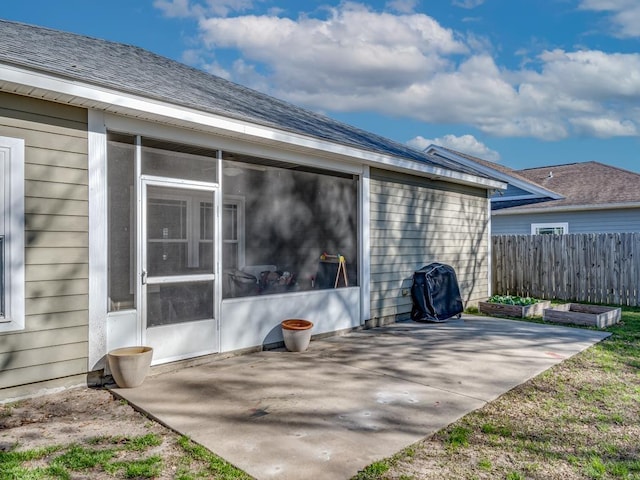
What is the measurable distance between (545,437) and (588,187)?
14.2m

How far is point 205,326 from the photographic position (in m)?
4.68

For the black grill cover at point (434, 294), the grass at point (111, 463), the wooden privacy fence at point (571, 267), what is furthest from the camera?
the wooden privacy fence at point (571, 267)

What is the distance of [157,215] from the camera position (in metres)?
4.30

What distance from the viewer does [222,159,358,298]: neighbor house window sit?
511cm

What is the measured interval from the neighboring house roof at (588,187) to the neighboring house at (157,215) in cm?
919

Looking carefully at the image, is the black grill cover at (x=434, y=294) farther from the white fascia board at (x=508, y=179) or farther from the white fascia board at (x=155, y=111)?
the white fascia board at (x=508, y=179)

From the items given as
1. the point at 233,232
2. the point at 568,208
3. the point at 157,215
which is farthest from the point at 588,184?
the point at 157,215

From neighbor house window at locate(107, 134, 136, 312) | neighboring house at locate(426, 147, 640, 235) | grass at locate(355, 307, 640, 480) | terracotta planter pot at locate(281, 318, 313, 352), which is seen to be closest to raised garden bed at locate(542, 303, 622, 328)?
grass at locate(355, 307, 640, 480)

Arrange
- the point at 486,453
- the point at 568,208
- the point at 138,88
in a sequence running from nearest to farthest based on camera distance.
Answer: the point at 486,453 → the point at 138,88 → the point at 568,208

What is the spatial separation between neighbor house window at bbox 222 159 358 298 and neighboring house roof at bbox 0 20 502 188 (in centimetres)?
48

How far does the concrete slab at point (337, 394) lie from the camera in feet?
8.87

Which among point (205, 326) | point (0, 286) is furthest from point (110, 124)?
point (205, 326)

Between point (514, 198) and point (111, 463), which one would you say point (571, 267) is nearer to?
point (514, 198)

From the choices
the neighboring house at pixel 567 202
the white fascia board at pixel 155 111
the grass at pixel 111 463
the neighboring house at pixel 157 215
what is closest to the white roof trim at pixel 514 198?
the neighboring house at pixel 567 202
